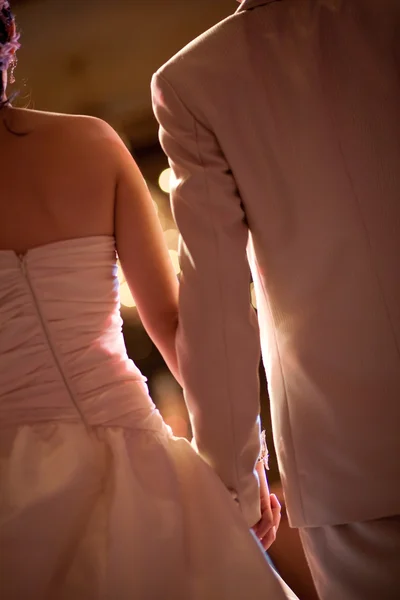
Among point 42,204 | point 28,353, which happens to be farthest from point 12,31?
point 28,353

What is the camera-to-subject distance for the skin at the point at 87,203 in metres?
1.21

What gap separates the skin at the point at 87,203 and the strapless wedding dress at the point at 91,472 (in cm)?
4

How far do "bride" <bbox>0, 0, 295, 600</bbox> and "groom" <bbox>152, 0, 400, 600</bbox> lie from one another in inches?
4.5

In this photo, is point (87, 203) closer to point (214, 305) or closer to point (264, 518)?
point (214, 305)

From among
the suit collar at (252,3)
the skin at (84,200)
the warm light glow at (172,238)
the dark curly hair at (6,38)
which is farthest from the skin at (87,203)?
the warm light glow at (172,238)

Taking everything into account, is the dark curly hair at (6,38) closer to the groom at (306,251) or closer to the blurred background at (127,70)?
the groom at (306,251)

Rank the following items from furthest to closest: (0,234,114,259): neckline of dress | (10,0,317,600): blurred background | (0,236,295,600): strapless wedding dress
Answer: (10,0,317,600): blurred background → (0,234,114,259): neckline of dress → (0,236,295,600): strapless wedding dress

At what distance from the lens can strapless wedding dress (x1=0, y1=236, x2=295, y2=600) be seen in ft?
3.14

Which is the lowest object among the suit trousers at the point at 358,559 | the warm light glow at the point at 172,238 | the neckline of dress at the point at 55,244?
the warm light glow at the point at 172,238

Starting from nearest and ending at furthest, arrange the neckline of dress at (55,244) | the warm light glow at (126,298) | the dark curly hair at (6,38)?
the neckline of dress at (55,244), the dark curly hair at (6,38), the warm light glow at (126,298)

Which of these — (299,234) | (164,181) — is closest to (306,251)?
(299,234)

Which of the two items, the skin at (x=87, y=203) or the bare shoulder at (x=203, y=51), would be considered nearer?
the bare shoulder at (x=203, y=51)

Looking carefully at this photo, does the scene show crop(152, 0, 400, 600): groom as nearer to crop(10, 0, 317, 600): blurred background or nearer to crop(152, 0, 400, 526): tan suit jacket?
crop(152, 0, 400, 526): tan suit jacket

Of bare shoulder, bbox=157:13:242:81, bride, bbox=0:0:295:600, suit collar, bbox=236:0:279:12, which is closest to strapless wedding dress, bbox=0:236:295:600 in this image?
bride, bbox=0:0:295:600
